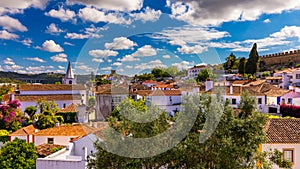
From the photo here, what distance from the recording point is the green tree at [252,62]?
40.2 metres

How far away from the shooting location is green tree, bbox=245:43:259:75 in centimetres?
4025

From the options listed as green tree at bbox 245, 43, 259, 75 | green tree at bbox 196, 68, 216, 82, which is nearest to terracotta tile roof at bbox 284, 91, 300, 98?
green tree at bbox 196, 68, 216, 82

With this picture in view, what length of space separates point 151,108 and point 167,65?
53.6 inches

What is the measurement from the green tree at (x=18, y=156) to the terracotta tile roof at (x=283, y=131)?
7.78 m

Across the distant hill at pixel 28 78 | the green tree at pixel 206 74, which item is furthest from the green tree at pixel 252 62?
the green tree at pixel 206 74

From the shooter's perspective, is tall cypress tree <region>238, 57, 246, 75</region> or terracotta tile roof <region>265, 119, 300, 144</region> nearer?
terracotta tile roof <region>265, 119, 300, 144</region>

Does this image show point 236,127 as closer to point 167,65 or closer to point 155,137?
point 155,137

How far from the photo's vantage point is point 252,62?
41281 mm

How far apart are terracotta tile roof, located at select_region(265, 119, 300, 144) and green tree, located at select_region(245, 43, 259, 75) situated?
3159cm

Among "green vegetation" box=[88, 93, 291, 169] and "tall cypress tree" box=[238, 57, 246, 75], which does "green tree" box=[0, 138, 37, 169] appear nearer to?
"green vegetation" box=[88, 93, 291, 169]

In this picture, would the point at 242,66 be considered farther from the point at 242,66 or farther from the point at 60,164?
the point at 60,164

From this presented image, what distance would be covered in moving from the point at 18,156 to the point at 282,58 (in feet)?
179

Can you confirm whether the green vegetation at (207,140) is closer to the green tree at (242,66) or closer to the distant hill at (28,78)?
the green tree at (242,66)

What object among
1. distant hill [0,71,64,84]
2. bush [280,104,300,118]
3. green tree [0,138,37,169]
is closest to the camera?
green tree [0,138,37,169]
